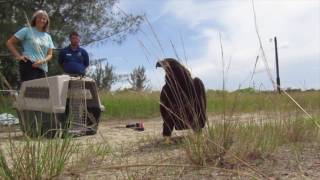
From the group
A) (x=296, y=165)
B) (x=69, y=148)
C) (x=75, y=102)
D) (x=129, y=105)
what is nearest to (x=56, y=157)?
(x=69, y=148)

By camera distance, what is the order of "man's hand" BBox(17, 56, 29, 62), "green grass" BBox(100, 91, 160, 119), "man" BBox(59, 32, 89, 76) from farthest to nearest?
"green grass" BBox(100, 91, 160, 119), "man" BBox(59, 32, 89, 76), "man's hand" BBox(17, 56, 29, 62)

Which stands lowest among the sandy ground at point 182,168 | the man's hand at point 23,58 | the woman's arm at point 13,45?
the sandy ground at point 182,168

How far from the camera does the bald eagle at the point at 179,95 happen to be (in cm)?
482

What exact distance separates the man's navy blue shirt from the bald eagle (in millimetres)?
2482

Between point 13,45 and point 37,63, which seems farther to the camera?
point 13,45

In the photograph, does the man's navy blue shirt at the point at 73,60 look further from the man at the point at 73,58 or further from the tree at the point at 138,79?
the tree at the point at 138,79

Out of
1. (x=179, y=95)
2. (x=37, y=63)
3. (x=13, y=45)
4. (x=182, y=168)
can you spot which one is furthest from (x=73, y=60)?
(x=182, y=168)

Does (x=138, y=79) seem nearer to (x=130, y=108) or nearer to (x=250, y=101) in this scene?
(x=250, y=101)

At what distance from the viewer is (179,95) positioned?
4945 millimetres

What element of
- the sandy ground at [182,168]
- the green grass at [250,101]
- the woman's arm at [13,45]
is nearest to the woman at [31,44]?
the woman's arm at [13,45]

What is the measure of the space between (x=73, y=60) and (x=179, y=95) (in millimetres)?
3220

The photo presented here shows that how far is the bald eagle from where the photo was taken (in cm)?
482

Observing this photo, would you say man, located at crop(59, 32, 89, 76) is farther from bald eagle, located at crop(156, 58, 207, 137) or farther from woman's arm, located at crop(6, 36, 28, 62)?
bald eagle, located at crop(156, 58, 207, 137)

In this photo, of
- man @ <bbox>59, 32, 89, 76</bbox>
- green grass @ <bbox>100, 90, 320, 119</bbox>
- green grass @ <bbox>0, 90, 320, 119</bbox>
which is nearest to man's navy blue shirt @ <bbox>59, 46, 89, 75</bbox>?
man @ <bbox>59, 32, 89, 76</bbox>
